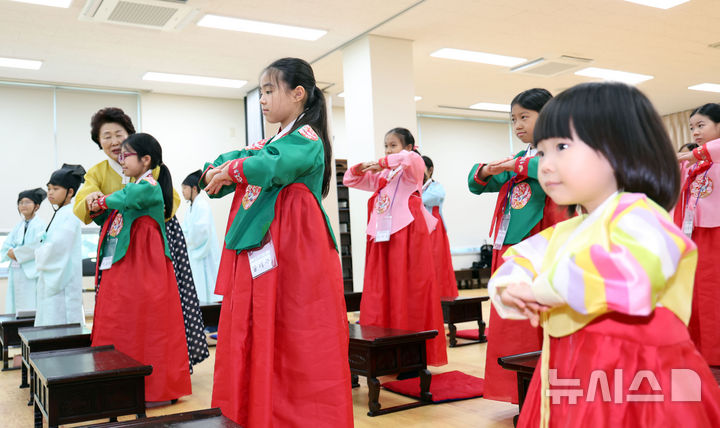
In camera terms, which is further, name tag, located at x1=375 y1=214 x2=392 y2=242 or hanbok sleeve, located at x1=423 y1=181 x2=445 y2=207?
hanbok sleeve, located at x1=423 y1=181 x2=445 y2=207

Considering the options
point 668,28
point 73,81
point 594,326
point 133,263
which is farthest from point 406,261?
point 73,81

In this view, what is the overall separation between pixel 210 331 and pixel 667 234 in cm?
555

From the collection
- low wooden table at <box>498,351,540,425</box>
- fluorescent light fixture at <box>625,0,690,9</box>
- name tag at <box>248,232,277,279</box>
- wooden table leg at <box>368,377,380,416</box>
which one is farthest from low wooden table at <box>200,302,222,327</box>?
fluorescent light fixture at <box>625,0,690,9</box>

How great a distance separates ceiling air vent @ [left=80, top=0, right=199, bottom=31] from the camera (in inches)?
206

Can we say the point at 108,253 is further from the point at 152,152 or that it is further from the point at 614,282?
the point at 614,282

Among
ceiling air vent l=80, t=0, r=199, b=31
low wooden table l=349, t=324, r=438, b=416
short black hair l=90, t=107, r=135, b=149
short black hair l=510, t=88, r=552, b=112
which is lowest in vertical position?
low wooden table l=349, t=324, r=438, b=416

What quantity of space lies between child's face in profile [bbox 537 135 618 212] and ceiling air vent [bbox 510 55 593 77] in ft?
23.0

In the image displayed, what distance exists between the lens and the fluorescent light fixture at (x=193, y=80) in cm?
770

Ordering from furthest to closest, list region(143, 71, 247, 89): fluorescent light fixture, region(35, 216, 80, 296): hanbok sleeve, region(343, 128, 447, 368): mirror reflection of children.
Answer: region(143, 71, 247, 89): fluorescent light fixture, region(35, 216, 80, 296): hanbok sleeve, region(343, 128, 447, 368): mirror reflection of children

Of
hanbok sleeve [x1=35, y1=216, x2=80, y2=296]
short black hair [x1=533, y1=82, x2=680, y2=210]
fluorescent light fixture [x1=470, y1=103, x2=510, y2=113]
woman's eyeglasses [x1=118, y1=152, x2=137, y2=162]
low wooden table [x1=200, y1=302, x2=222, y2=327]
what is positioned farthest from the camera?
fluorescent light fixture [x1=470, y1=103, x2=510, y2=113]

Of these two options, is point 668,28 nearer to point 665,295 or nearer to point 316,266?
point 316,266

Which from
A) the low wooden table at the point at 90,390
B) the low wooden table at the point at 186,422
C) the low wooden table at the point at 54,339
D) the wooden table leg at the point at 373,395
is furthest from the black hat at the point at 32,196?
the low wooden table at the point at 186,422

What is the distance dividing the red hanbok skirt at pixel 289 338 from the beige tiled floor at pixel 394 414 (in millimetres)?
943

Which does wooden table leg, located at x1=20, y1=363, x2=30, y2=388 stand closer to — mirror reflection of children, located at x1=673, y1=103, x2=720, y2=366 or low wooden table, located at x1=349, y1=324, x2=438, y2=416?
low wooden table, located at x1=349, y1=324, x2=438, y2=416
